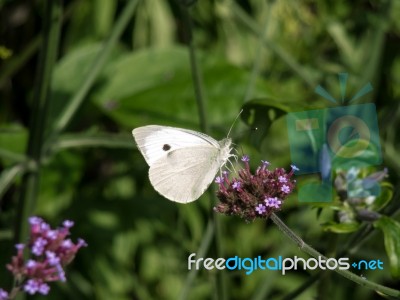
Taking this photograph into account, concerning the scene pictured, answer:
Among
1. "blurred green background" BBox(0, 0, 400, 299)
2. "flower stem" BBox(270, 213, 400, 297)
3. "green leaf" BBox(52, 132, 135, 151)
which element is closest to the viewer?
"flower stem" BBox(270, 213, 400, 297)

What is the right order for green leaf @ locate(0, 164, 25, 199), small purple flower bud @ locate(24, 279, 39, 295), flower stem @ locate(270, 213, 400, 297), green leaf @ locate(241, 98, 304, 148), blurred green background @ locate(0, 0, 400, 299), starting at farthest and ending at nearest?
blurred green background @ locate(0, 0, 400, 299) < green leaf @ locate(0, 164, 25, 199) < green leaf @ locate(241, 98, 304, 148) < small purple flower bud @ locate(24, 279, 39, 295) < flower stem @ locate(270, 213, 400, 297)

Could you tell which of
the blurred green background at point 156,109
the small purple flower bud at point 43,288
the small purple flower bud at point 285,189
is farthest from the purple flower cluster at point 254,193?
the blurred green background at point 156,109

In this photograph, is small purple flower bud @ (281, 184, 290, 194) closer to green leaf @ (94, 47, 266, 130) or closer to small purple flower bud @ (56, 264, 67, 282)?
small purple flower bud @ (56, 264, 67, 282)

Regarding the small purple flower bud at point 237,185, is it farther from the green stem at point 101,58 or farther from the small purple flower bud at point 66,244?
the green stem at point 101,58

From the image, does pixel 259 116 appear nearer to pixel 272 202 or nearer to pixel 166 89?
pixel 272 202

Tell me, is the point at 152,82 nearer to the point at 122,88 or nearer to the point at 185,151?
the point at 122,88

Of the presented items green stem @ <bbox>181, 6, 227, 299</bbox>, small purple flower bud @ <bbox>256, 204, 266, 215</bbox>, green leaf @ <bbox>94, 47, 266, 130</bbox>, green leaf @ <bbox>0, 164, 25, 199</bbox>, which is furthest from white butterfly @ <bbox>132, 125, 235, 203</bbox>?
green leaf @ <bbox>94, 47, 266, 130</bbox>
